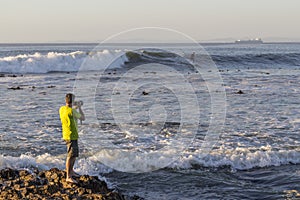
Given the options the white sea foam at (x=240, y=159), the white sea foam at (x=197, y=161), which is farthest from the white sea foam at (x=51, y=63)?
the white sea foam at (x=240, y=159)

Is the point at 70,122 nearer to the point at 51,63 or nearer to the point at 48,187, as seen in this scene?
the point at 48,187

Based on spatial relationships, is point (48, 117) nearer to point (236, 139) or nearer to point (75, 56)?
point (236, 139)

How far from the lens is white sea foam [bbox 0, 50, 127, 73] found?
47.7 metres

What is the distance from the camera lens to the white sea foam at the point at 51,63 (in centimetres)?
4772

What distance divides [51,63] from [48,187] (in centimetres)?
4241

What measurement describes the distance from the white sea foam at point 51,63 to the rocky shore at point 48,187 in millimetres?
39276

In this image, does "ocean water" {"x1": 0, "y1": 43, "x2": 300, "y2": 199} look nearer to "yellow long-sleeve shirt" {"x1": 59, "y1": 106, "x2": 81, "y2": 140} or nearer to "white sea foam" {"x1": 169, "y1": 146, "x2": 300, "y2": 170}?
"white sea foam" {"x1": 169, "y1": 146, "x2": 300, "y2": 170}

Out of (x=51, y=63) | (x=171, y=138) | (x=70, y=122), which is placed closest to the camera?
(x=70, y=122)

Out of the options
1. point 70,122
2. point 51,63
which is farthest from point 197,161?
point 51,63

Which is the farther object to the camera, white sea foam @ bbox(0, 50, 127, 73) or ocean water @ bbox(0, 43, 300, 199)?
white sea foam @ bbox(0, 50, 127, 73)

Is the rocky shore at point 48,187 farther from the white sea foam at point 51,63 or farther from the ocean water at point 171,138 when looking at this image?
the white sea foam at point 51,63

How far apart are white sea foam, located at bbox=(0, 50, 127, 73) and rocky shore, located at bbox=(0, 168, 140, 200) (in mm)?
39276

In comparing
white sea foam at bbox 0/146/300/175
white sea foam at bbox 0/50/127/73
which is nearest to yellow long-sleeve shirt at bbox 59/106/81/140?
white sea foam at bbox 0/146/300/175

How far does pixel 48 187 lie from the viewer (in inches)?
322
